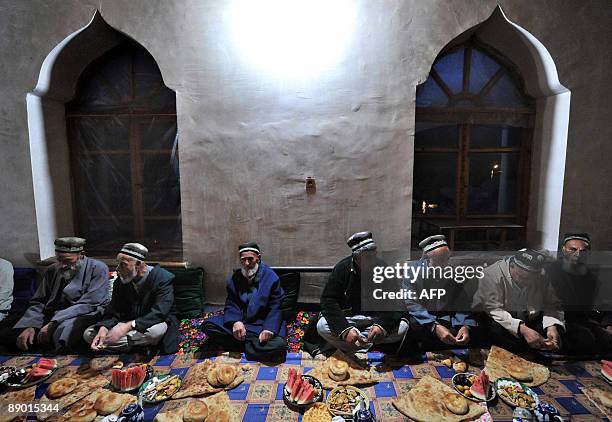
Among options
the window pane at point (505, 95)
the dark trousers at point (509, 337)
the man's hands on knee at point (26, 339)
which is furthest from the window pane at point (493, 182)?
the man's hands on knee at point (26, 339)

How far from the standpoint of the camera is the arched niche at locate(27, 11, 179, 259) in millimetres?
3600

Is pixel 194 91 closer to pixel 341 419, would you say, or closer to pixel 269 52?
pixel 269 52

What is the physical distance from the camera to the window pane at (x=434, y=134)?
3.84m

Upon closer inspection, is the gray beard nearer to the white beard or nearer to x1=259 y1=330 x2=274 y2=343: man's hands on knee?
the white beard

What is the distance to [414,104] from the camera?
11.5 feet

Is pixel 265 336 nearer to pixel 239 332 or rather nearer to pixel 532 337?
pixel 239 332

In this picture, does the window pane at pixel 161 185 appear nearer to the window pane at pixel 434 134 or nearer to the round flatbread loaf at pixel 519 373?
the window pane at pixel 434 134

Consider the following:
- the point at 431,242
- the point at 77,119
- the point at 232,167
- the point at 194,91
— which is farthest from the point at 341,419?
the point at 77,119

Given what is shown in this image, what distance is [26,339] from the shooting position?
2963mm

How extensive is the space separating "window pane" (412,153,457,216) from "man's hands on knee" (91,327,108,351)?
3455mm

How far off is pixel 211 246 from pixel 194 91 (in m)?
1.74

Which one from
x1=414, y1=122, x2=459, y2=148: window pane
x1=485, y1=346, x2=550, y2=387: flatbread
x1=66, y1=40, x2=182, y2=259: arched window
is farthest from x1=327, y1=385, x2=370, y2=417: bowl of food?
x1=414, y1=122, x2=459, y2=148: window pane

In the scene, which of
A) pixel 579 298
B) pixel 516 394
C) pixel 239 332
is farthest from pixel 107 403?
pixel 579 298

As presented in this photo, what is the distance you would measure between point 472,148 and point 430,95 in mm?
810
